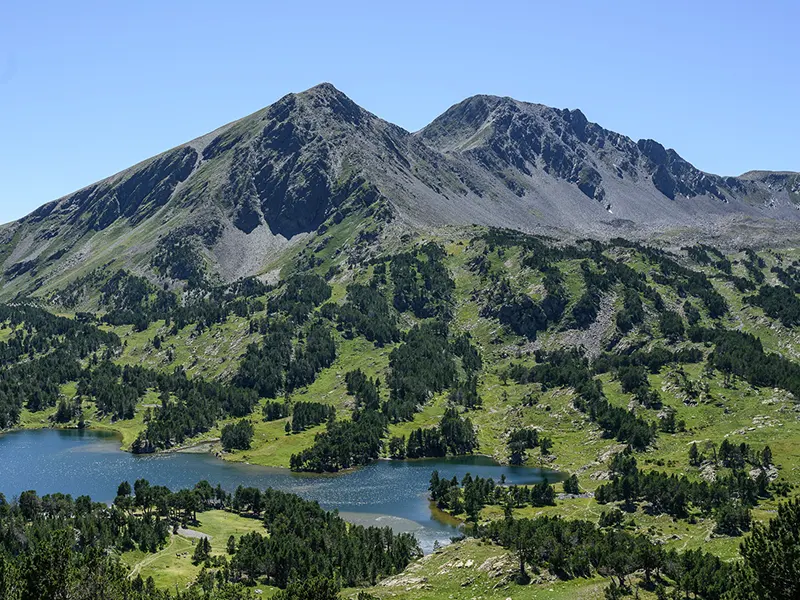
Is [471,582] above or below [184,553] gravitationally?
below

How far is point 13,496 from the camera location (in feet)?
617

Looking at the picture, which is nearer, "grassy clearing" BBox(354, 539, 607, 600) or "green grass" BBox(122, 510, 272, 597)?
"grassy clearing" BBox(354, 539, 607, 600)

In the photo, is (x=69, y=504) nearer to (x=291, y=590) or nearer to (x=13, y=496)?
(x=13, y=496)

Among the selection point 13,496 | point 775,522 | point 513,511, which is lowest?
point 513,511

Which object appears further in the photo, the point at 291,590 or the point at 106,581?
the point at 291,590

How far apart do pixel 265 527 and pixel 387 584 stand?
56.4 m

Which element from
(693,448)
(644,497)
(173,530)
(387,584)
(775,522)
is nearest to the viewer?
(775,522)

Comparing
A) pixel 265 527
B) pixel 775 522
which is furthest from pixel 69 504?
pixel 775 522

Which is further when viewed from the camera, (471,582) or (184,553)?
(184,553)

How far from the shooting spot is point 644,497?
16525cm

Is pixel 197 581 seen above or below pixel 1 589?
below

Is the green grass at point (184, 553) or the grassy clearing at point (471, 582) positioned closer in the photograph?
the grassy clearing at point (471, 582)

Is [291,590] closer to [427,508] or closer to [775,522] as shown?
[775,522]

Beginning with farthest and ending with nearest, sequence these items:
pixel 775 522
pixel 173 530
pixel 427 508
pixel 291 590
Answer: pixel 427 508, pixel 173 530, pixel 291 590, pixel 775 522
